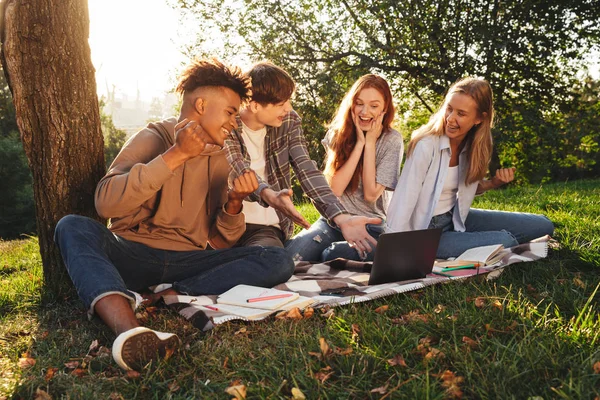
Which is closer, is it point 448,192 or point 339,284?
point 339,284

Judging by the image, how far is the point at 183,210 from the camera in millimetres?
3408

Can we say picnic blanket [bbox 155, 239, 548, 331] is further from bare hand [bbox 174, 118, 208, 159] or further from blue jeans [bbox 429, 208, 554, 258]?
bare hand [bbox 174, 118, 208, 159]

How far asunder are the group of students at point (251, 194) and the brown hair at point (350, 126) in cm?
1

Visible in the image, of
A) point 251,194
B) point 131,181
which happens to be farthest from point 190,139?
point 251,194

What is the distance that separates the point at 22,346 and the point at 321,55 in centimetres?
1044

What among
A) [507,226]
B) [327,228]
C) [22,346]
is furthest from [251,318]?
[507,226]

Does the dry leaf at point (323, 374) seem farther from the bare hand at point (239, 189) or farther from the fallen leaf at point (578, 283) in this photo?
the fallen leaf at point (578, 283)

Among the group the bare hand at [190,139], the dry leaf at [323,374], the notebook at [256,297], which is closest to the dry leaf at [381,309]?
the notebook at [256,297]

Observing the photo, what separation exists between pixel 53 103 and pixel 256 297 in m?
1.83

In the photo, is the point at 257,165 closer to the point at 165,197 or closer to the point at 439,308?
the point at 165,197

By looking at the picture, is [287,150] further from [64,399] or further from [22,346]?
[64,399]

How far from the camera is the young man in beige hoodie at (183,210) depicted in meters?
2.83

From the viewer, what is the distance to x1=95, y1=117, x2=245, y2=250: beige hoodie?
2881 mm

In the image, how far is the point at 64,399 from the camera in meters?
2.01
